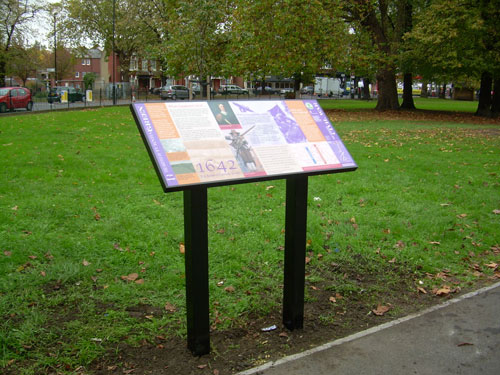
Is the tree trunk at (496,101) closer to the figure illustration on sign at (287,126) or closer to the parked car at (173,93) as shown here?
the figure illustration on sign at (287,126)

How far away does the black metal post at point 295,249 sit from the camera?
3.64 metres

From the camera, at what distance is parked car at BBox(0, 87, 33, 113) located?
83.5 feet

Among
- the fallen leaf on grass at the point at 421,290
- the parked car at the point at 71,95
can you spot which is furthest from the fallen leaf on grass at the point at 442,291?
the parked car at the point at 71,95

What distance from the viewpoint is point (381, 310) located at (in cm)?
416

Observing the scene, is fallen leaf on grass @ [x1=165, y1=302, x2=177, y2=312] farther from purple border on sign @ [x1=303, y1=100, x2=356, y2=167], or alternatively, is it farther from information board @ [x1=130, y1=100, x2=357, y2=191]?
purple border on sign @ [x1=303, y1=100, x2=356, y2=167]

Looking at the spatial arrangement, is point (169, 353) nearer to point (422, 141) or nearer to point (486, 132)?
point (422, 141)

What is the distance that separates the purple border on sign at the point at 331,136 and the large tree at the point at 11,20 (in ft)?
142

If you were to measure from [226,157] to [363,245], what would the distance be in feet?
9.46

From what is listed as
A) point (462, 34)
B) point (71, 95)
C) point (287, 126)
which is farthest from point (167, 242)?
point (71, 95)

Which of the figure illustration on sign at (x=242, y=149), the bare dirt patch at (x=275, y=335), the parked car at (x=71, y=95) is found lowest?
the bare dirt patch at (x=275, y=335)

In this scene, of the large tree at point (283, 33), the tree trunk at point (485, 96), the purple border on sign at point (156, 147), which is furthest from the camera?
the tree trunk at point (485, 96)

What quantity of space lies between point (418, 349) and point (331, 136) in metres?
1.71

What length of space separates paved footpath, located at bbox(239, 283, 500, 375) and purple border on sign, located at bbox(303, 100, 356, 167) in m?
1.35

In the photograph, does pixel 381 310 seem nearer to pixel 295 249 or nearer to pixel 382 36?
pixel 295 249
